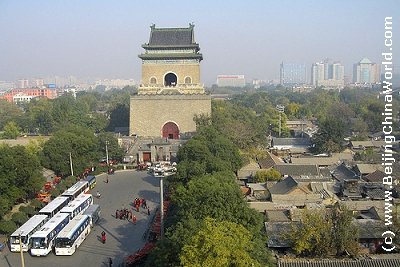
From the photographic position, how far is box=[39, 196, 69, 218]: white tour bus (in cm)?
1367

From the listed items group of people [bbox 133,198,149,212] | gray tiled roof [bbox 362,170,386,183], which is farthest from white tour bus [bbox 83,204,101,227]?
gray tiled roof [bbox 362,170,386,183]

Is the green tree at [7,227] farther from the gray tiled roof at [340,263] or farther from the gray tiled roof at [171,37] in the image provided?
the gray tiled roof at [171,37]

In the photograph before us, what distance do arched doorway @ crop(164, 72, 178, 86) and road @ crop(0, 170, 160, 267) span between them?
9.14m

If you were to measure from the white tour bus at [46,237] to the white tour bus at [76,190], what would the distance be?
2.97 meters

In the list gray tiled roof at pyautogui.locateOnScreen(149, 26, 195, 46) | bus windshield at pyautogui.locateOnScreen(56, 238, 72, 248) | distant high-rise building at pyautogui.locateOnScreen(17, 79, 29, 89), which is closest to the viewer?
bus windshield at pyautogui.locateOnScreen(56, 238, 72, 248)

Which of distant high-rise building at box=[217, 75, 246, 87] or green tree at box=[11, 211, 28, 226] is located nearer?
green tree at box=[11, 211, 28, 226]

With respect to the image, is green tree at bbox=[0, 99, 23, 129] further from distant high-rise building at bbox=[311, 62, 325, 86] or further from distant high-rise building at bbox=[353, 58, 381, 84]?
distant high-rise building at bbox=[311, 62, 325, 86]

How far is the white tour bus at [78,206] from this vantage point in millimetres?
13984

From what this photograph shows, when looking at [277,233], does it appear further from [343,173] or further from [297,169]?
[343,173]

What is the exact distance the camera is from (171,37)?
28.3 metres

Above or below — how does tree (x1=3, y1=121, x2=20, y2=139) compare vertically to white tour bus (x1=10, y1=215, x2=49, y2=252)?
above

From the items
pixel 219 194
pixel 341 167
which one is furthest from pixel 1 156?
pixel 341 167

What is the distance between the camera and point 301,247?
34.2 feet

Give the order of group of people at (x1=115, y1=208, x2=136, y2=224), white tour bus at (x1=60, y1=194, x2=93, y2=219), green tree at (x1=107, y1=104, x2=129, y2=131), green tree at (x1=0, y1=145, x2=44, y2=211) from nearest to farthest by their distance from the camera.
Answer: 1. white tour bus at (x1=60, y1=194, x2=93, y2=219)
2. green tree at (x1=0, y1=145, x2=44, y2=211)
3. group of people at (x1=115, y1=208, x2=136, y2=224)
4. green tree at (x1=107, y1=104, x2=129, y2=131)
